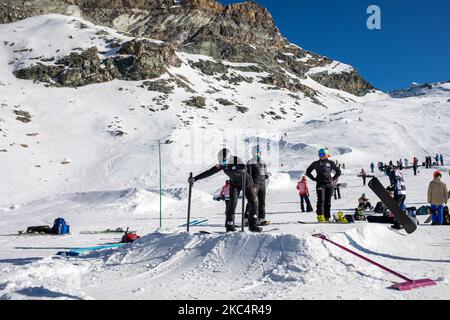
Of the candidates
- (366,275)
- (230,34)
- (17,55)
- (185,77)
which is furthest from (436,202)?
(230,34)

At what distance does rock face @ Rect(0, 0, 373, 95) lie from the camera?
115 metres

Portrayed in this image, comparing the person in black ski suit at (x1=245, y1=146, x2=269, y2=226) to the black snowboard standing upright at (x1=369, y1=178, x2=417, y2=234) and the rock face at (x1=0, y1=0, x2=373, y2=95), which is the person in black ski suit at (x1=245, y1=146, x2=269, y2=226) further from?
the rock face at (x1=0, y1=0, x2=373, y2=95)

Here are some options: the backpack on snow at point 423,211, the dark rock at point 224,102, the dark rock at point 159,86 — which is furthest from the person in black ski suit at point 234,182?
the dark rock at point 224,102

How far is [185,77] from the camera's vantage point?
81062mm

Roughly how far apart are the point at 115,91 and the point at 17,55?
26336mm

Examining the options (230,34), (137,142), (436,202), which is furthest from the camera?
(230,34)

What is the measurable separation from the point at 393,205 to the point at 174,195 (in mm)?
15781

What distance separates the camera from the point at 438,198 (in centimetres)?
1060

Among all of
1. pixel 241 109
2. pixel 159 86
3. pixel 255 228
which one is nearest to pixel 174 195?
pixel 255 228

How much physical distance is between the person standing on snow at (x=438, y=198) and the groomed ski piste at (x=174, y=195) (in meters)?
1.67

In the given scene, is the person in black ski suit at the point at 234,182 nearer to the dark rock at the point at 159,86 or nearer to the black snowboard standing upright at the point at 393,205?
the black snowboard standing upright at the point at 393,205

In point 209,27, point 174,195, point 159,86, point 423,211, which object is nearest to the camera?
point 423,211

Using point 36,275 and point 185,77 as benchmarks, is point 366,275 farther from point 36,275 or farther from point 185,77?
point 185,77

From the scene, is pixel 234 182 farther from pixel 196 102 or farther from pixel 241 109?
pixel 241 109
